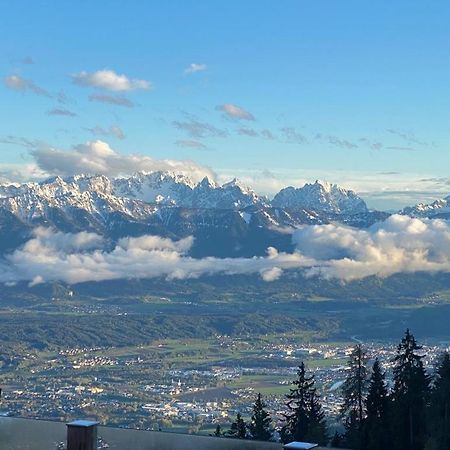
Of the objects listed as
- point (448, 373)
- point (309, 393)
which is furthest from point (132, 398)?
point (448, 373)

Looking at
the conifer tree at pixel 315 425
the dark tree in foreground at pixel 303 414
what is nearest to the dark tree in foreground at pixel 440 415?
the conifer tree at pixel 315 425

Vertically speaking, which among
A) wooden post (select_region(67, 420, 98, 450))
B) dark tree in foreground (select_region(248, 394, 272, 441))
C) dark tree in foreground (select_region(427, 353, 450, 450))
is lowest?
dark tree in foreground (select_region(248, 394, 272, 441))

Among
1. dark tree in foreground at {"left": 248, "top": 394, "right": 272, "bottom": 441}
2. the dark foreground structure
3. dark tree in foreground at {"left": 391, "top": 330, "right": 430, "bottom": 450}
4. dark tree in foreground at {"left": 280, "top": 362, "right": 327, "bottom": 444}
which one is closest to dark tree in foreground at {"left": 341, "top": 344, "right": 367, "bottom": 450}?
dark tree in foreground at {"left": 280, "top": 362, "right": 327, "bottom": 444}

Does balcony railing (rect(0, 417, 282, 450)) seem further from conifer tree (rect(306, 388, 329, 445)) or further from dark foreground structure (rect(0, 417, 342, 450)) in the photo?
conifer tree (rect(306, 388, 329, 445))

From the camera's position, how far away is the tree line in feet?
109

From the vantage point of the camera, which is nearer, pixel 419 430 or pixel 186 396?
pixel 419 430

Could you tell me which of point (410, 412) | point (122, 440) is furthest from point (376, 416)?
point (122, 440)

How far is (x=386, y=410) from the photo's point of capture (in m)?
37.1

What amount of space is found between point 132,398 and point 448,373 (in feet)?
497

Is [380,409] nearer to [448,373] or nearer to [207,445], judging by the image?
[448,373]

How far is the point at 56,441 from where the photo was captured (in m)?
14.9

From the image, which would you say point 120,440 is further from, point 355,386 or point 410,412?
point 355,386

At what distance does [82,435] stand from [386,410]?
2597cm

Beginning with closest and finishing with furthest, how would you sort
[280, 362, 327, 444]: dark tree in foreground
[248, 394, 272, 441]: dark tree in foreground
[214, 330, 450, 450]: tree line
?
[214, 330, 450, 450]: tree line < [280, 362, 327, 444]: dark tree in foreground < [248, 394, 272, 441]: dark tree in foreground
